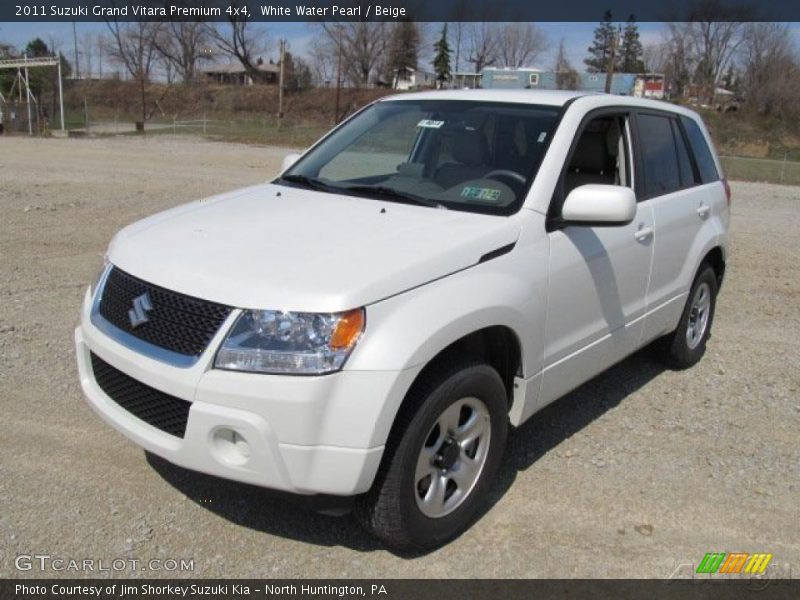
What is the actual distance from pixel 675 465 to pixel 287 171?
2.76 metres

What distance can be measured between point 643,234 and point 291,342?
2470mm

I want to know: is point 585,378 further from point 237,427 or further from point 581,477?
point 237,427

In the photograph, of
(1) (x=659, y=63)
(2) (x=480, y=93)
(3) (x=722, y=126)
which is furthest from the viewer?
(1) (x=659, y=63)

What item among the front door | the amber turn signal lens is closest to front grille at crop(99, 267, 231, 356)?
the amber turn signal lens

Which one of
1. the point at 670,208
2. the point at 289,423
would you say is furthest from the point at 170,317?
the point at 670,208

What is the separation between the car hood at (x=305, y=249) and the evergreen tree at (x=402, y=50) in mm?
72828

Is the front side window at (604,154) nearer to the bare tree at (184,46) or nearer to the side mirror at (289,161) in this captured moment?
the side mirror at (289,161)

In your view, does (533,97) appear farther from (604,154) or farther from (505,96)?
(604,154)

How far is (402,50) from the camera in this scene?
75.4 m

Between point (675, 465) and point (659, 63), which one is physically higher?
point (659, 63)

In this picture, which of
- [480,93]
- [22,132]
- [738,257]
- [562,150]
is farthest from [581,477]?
[22,132]

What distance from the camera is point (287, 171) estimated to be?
450 cm

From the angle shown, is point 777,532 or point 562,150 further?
point 562,150
